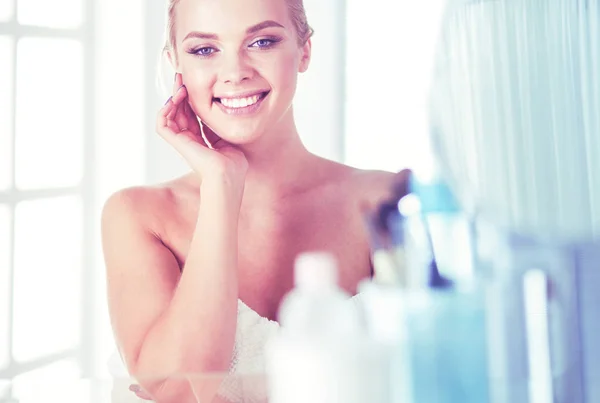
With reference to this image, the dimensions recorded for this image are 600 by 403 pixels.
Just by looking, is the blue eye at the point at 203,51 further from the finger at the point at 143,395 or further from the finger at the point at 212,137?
the finger at the point at 143,395

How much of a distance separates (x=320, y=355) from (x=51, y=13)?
1.84 feet

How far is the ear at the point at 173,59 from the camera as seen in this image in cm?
104

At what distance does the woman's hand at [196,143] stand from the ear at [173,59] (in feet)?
0.03

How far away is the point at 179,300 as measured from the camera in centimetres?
100

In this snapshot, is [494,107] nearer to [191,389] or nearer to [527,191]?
[527,191]

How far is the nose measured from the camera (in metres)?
1.01

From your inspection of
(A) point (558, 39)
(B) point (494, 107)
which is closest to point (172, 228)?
(B) point (494, 107)

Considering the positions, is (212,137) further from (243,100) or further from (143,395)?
(143,395)

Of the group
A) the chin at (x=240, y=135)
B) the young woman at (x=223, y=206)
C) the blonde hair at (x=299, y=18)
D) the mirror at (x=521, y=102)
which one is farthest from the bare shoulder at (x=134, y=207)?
the mirror at (x=521, y=102)

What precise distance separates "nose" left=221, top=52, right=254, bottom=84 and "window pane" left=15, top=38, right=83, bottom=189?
0.19 metres

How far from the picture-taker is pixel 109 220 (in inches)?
41.3

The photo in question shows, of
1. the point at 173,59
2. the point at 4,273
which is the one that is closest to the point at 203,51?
the point at 173,59

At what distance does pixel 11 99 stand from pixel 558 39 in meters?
0.67

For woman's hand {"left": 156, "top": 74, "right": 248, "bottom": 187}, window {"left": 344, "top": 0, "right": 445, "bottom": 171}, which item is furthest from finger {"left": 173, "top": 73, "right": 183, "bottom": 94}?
window {"left": 344, "top": 0, "right": 445, "bottom": 171}
